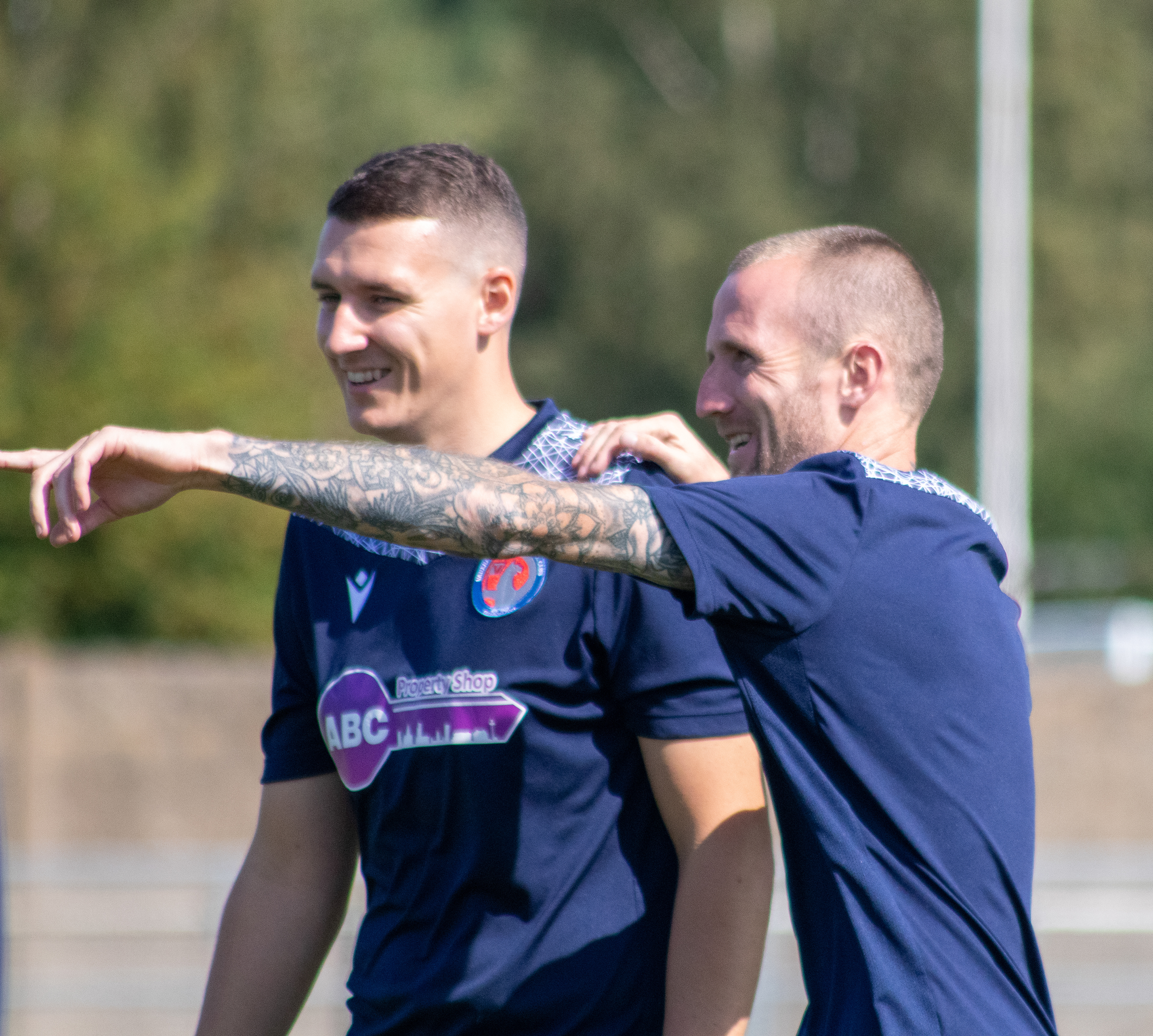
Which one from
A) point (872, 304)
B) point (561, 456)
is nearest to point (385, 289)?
point (561, 456)

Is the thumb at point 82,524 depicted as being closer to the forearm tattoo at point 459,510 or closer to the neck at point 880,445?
the forearm tattoo at point 459,510

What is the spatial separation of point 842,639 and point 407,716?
793 millimetres

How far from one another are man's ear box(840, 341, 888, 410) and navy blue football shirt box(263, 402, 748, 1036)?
0.39 meters

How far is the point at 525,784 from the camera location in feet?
8.24

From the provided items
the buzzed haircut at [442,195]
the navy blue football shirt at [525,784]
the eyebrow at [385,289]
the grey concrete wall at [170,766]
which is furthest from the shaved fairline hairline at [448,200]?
the grey concrete wall at [170,766]

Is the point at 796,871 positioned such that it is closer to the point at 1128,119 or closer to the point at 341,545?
the point at 341,545

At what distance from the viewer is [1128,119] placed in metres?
26.9

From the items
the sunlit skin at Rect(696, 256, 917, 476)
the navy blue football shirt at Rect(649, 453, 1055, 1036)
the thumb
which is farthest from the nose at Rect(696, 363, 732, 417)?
the thumb

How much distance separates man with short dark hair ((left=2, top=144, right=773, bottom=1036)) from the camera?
2.48m

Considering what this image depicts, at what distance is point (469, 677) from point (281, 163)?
1725 centimetres

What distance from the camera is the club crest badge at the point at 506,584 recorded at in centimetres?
255

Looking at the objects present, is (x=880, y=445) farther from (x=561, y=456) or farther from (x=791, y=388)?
(x=561, y=456)

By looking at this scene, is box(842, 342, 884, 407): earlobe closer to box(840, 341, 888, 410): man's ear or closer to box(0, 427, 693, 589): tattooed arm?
box(840, 341, 888, 410): man's ear

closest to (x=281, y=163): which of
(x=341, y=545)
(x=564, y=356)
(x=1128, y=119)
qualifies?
(x=564, y=356)
